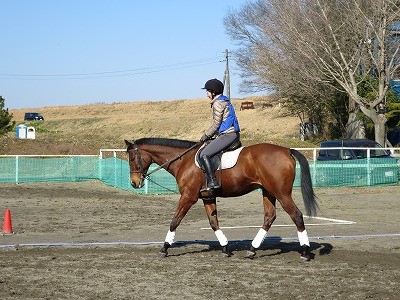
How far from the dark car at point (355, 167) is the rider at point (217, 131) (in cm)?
1559

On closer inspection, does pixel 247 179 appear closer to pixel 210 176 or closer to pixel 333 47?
pixel 210 176

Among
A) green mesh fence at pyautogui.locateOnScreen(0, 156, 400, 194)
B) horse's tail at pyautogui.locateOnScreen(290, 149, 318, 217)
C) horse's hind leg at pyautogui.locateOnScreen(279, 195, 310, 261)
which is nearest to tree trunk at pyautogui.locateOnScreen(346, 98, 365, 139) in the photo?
green mesh fence at pyautogui.locateOnScreen(0, 156, 400, 194)

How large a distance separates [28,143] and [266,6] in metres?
17.9

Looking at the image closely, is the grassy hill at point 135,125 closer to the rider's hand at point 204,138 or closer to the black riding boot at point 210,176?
the rider's hand at point 204,138

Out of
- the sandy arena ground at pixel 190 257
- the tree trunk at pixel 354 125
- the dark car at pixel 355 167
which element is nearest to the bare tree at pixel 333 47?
the tree trunk at pixel 354 125

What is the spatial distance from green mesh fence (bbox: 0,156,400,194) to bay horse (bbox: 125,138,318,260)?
10.6 meters

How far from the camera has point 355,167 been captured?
26.8 metres

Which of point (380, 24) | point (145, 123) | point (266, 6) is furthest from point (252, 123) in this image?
point (380, 24)

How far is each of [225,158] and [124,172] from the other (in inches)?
639

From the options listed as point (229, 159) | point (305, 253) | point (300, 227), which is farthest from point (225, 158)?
point (305, 253)

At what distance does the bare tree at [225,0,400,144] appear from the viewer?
35.1m

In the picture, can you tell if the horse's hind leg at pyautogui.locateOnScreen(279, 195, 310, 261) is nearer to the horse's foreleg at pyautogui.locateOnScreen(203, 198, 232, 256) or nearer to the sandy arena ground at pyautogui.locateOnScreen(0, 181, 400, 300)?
the sandy arena ground at pyautogui.locateOnScreen(0, 181, 400, 300)

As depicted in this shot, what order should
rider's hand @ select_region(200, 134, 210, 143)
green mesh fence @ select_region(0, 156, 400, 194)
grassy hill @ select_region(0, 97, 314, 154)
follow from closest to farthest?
rider's hand @ select_region(200, 134, 210, 143), green mesh fence @ select_region(0, 156, 400, 194), grassy hill @ select_region(0, 97, 314, 154)

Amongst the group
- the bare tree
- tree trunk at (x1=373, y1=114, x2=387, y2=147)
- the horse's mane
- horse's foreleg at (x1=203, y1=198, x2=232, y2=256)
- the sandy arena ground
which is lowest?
the sandy arena ground
